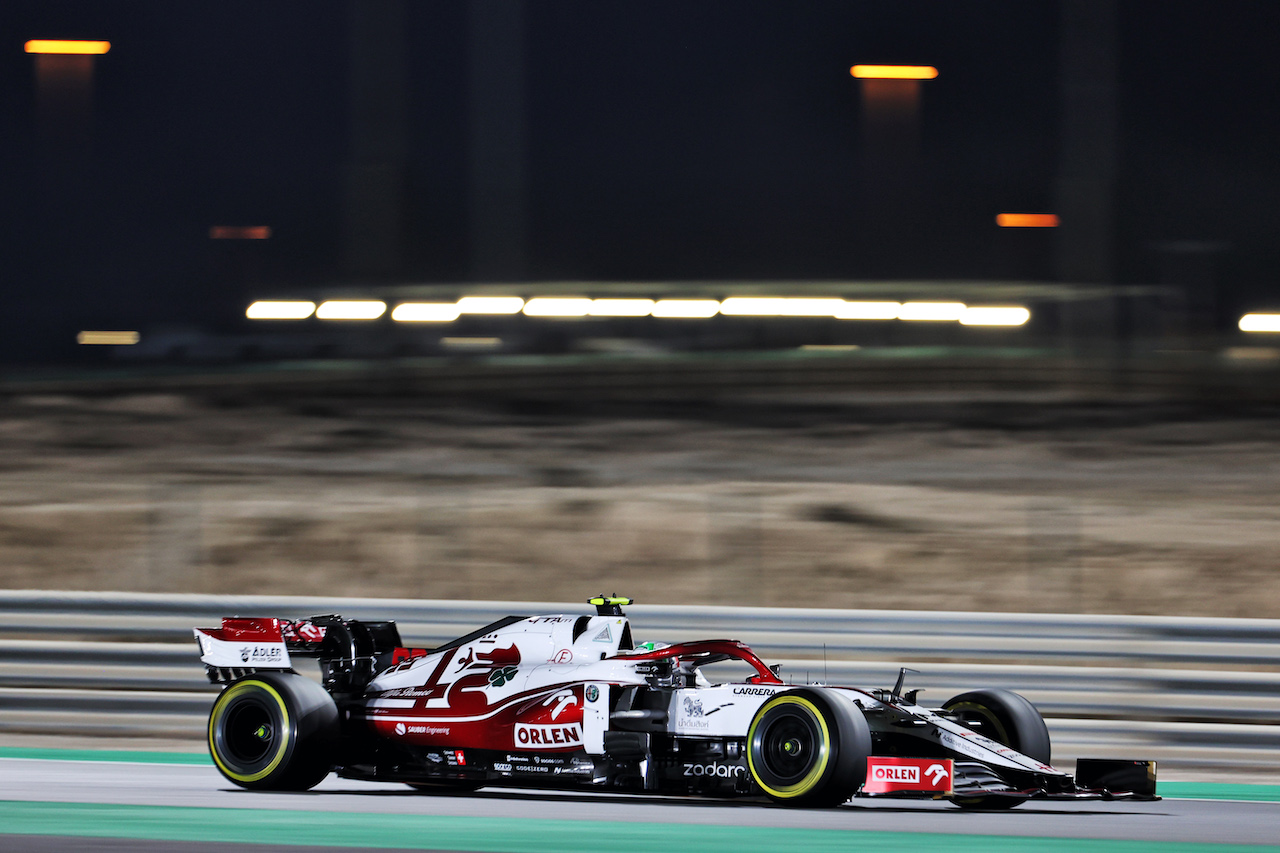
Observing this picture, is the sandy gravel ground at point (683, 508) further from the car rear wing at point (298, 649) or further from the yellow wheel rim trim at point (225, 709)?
the yellow wheel rim trim at point (225, 709)

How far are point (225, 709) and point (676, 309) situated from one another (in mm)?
14073

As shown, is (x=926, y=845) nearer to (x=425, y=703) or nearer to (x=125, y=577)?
(x=425, y=703)

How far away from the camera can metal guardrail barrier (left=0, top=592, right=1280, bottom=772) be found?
980 cm

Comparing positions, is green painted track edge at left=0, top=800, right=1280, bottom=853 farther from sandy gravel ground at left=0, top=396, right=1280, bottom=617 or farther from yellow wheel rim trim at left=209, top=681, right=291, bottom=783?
sandy gravel ground at left=0, top=396, right=1280, bottom=617

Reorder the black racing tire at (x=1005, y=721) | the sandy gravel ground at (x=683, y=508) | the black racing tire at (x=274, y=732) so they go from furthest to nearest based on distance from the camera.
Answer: the sandy gravel ground at (x=683, y=508) < the black racing tire at (x=274, y=732) < the black racing tire at (x=1005, y=721)

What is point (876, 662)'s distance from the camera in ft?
33.5

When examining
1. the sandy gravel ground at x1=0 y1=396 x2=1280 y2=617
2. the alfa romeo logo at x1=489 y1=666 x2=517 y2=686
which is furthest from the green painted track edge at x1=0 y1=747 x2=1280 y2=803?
the sandy gravel ground at x1=0 y1=396 x2=1280 y2=617

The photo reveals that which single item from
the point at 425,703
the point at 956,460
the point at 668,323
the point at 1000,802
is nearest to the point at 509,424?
the point at 668,323

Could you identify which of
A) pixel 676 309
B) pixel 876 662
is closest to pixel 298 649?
pixel 876 662

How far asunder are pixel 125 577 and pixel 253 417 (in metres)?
5.73

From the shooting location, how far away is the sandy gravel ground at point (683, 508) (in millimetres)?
13773

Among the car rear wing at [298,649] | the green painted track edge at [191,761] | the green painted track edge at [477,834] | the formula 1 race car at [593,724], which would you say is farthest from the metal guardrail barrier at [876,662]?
the green painted track edge at [477,834]

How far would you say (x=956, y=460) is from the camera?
17.6 meters

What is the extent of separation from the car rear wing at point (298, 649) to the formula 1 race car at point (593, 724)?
0.01m
